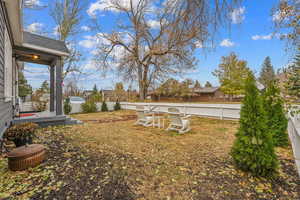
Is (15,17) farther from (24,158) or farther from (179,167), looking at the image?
(179,167)

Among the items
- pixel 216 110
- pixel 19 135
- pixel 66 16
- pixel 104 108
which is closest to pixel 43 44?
pixel 19 135

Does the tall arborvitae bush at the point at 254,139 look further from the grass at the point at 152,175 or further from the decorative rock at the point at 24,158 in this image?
the decorative rock at the point at 24,158

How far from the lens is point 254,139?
7.63ft

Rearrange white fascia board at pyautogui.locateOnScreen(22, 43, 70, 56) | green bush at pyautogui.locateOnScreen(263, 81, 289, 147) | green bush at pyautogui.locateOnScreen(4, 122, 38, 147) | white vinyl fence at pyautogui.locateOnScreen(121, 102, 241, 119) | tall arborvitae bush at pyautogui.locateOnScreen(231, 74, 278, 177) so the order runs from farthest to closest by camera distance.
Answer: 1. white vinyl fence at pyautogui.locateOnScreen(121, 102, 241, 119)
2. white fascia board at pyautogui.locateOnScreen(22, 43, 70, 56)
3. green bush at pyautogui.locateOnScreen(263, 81, 289, 147)
4. green bush at pyautogui.locateOnScreen(4, 122, 38, 147)
5. tall arborvitae bush at pyautogui.locateOnScreen(231, 74, 278, 177)

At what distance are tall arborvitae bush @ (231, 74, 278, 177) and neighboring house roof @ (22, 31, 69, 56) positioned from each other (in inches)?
254

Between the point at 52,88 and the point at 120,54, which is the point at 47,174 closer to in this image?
the point at 52,88

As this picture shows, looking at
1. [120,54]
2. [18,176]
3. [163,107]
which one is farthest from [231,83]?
[18,176]

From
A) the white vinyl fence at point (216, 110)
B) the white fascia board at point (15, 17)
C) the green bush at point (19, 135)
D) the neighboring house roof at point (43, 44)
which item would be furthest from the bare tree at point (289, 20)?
the neighboring house roof at point (43, 44)

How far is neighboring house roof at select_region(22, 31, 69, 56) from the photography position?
510cm

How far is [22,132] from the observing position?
10.5 feet

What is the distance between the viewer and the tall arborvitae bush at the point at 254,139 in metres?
2.32

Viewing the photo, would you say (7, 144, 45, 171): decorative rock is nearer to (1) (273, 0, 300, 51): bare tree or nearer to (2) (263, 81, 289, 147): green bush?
(1) (273, 0, 300, 51): bare tree

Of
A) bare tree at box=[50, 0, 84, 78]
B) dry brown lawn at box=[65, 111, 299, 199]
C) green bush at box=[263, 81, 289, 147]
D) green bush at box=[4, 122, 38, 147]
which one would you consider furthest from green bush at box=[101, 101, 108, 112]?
green bush at box=[263, 81, 289, 147]

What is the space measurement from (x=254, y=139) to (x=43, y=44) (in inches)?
280
